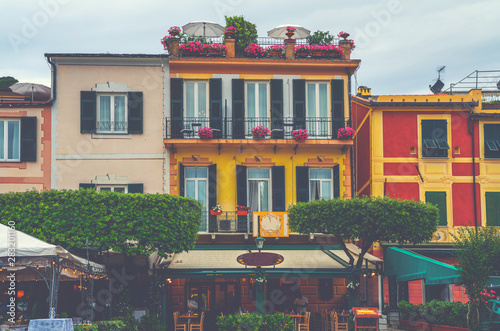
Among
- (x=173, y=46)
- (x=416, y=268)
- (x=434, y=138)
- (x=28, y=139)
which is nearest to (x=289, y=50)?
(x=173, y=46)

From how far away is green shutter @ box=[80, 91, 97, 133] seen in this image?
1070 inches

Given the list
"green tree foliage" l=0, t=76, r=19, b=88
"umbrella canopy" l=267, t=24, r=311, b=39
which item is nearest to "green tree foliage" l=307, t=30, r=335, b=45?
"umbrella canopy" l=267, t=24, r=311, b=39

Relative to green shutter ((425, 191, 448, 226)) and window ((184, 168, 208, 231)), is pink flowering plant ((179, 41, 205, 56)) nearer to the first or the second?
window ((184, 168, 208, 231))

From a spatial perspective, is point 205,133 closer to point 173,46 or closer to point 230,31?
point 173,46

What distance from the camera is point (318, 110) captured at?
1115 inches

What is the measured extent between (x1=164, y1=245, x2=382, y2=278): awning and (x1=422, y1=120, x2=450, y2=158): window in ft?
18.1

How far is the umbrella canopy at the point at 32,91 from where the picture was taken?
93.0 ft

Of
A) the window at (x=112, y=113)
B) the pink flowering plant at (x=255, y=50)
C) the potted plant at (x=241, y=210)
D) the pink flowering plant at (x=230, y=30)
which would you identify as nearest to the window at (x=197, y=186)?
the potted plant at (x=241, y=210)

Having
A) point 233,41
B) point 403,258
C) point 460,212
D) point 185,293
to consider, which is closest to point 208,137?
point 233,41

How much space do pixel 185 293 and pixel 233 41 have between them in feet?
32.8

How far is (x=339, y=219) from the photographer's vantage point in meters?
24.4

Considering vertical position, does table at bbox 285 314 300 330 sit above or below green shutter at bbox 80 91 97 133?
below

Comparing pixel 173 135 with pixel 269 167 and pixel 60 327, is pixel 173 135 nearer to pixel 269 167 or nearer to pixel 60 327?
pixel 269 167

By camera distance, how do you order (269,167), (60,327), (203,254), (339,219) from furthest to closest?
(269,167) < (203,254) < (339,219) < (60,327)
